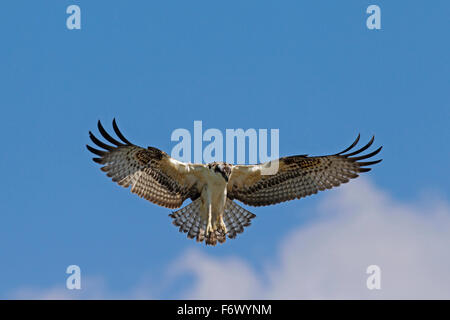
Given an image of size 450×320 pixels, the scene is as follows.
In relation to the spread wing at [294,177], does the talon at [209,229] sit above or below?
below

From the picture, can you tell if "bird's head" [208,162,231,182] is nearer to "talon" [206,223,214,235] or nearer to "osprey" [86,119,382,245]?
"osprey" [86,119,382,245]

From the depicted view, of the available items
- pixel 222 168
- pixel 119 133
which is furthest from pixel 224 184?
pixel 119 133

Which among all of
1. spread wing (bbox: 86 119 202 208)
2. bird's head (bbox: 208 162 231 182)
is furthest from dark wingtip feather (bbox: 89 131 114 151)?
bird's head (bbox: 208 162 231 182)

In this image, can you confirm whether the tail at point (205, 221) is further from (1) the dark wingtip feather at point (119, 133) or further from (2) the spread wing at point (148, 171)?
(1) the dark wingtip feather at point (119, 133)

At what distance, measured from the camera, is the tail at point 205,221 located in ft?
51.2

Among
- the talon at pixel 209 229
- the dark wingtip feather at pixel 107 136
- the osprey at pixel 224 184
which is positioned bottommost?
the talon at pixel 209 229

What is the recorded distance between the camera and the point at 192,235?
15.6 meters

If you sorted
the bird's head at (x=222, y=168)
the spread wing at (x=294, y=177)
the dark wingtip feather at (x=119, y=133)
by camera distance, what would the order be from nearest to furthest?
1. the dark wingtip feather at (x=119, y=133)
2. the bird's head at (x=222, y=168)
3. the spread wing at (x=294, y=177)

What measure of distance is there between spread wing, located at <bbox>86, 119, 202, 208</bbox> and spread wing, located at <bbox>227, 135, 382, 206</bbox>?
965mm

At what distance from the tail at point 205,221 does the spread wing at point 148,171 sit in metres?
0.24

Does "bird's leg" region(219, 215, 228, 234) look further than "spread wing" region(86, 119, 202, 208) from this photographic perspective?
Yes

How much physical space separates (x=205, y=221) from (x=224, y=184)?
3.16ft

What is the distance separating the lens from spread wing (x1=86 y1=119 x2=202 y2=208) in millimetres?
14625

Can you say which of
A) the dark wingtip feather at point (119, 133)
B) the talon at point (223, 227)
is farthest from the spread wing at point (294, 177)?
the dark wingtip feather at point (119, 133)
